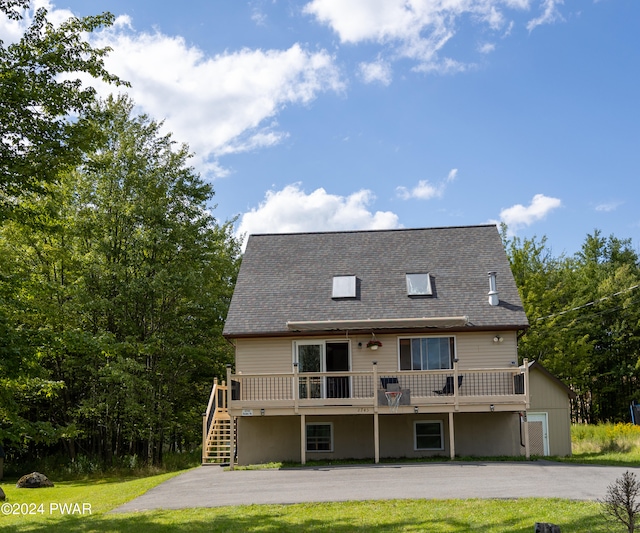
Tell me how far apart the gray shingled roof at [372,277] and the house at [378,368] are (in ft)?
0.19

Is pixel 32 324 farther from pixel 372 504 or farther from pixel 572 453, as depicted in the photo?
pixel 572 453

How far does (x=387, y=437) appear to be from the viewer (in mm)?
20328

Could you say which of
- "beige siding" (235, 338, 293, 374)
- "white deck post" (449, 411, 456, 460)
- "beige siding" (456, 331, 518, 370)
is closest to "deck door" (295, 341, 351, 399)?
"beige siding" (235, 338, 293, 374)

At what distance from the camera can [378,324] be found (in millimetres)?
19625

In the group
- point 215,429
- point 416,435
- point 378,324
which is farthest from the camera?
point 215,429

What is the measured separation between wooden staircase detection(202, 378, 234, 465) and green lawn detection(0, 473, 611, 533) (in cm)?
871

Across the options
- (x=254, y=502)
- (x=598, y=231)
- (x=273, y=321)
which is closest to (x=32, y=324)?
(x=273, y=321)

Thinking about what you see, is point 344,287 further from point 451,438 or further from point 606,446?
point 606,446

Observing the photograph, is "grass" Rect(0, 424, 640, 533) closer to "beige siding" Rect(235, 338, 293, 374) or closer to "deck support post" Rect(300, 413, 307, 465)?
"deck support post" Rect(300, 413, 307, 465)

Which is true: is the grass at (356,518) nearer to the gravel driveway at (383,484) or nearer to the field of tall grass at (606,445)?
the gravel driveway at (383,484)

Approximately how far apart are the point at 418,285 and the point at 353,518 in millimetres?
12014

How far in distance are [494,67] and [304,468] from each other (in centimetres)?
1175

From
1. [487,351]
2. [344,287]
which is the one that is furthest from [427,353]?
[344,287]

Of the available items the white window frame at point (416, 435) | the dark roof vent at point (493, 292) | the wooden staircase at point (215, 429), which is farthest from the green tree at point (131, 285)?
the dark roof vent at point (493, 292)
